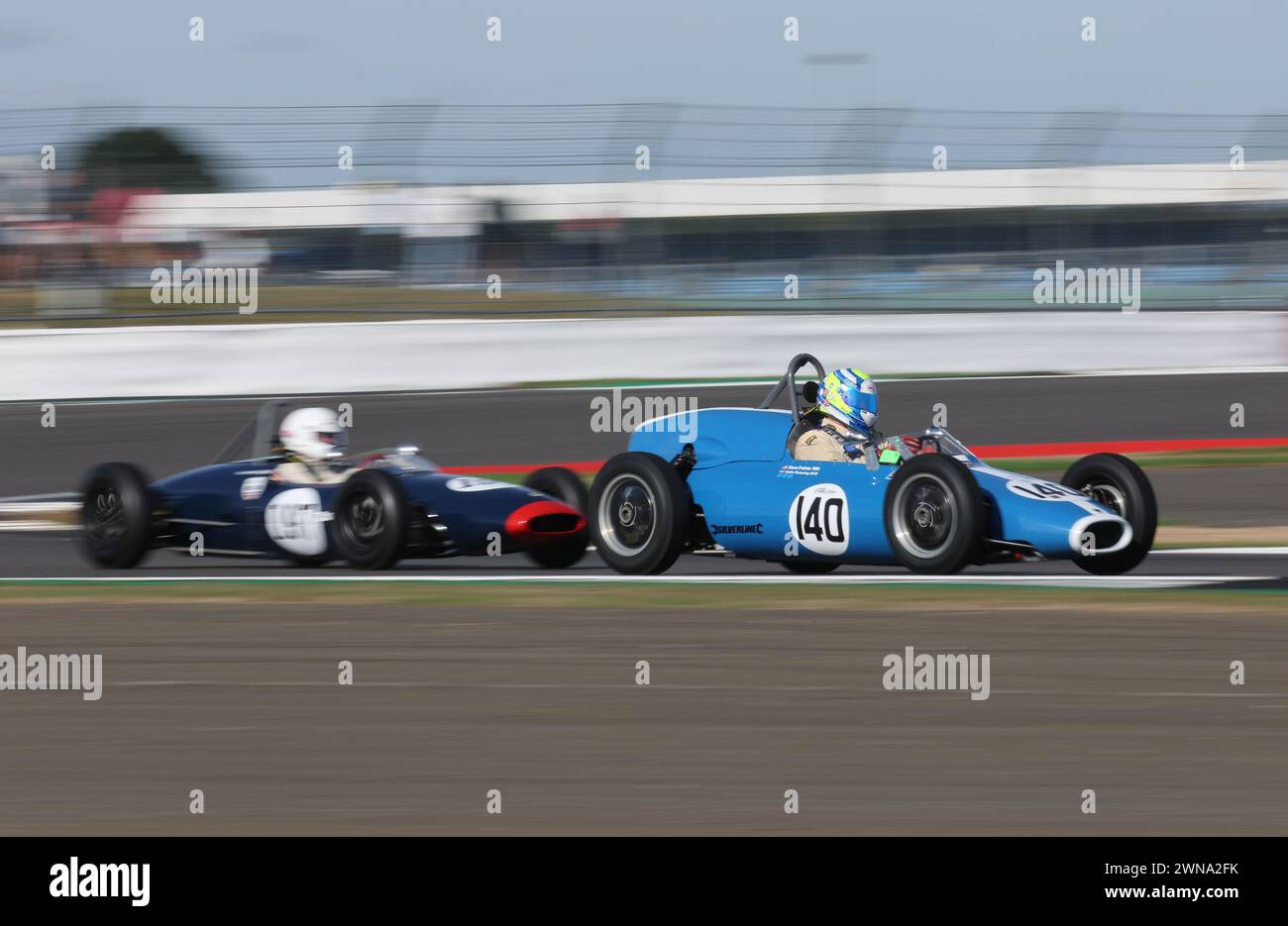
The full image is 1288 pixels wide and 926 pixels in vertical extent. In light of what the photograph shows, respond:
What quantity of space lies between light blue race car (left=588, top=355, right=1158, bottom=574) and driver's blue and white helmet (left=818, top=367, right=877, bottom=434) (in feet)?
0.49

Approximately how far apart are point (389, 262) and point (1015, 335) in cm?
628

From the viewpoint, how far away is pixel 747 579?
29.9 feet

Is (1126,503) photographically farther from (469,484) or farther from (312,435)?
(312,435)

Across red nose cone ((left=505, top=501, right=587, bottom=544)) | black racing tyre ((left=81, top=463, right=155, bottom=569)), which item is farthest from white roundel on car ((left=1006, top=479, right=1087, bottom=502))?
black racing tyre ((left=81, top=463, right=155, bottom=569))

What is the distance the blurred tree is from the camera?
18.4 metres

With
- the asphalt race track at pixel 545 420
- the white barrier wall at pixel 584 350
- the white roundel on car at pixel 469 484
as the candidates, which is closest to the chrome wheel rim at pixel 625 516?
the white roundel on car at pixel 469 484

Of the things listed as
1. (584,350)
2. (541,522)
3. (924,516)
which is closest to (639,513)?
(541,522)

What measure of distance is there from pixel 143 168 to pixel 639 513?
11236 mm

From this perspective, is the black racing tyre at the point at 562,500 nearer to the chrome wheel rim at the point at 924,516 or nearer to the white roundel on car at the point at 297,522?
the white roundel on car at the point at 297,522

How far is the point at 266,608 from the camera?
8.37 m

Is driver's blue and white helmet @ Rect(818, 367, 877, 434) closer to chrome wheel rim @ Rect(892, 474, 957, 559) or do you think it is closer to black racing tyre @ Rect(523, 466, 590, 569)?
chrome wheel rim @ Rect(892, 474, 957, 559)

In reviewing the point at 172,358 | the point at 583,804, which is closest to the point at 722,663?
the point at 583,804

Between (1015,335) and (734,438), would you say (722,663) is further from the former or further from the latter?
(1015,335)

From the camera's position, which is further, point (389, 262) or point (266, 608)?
point (389, 262)
